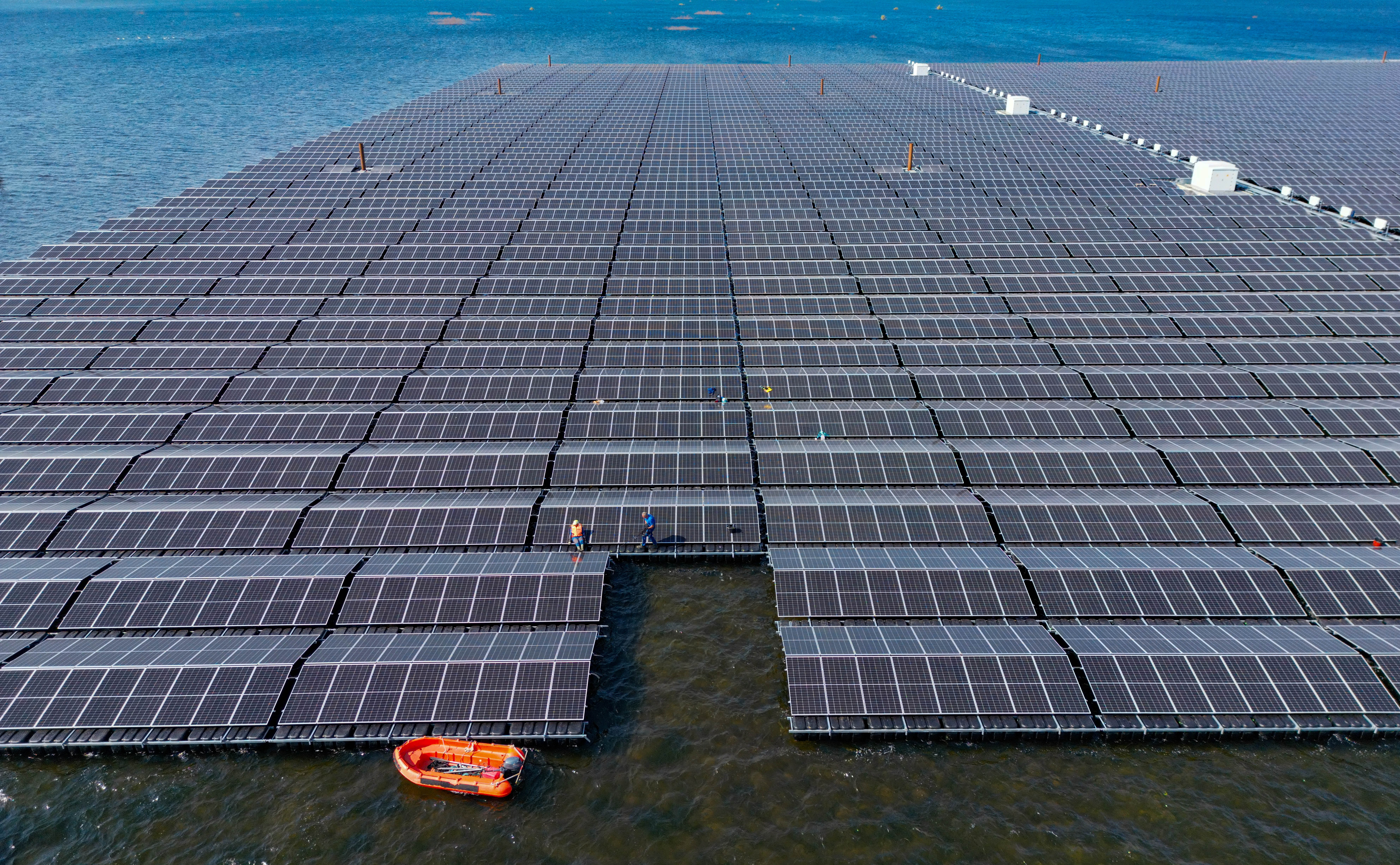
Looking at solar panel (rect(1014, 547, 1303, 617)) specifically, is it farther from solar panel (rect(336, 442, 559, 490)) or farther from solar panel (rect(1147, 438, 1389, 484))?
solar panel (rect(336, 442, 559, 490))

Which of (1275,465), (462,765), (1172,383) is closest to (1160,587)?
(1275,465)

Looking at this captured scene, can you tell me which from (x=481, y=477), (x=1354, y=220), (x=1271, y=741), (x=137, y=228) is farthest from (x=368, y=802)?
(x=1354, y=220)

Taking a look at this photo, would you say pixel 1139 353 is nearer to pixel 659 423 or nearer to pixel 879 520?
pixel 879 520

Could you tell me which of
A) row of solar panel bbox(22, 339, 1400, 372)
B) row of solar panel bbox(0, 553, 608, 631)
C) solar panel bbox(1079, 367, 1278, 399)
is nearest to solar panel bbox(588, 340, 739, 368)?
row of solar panel bbox(22, 339, 1400, 372)

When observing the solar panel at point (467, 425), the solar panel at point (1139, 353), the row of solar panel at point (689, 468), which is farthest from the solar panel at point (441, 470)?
the solar panel at point (1139, 353)

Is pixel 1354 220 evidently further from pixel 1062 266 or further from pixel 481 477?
pixel 481 477

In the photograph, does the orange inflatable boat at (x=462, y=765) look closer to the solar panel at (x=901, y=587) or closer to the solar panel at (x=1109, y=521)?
the solar panel at (x=901, y=587)
